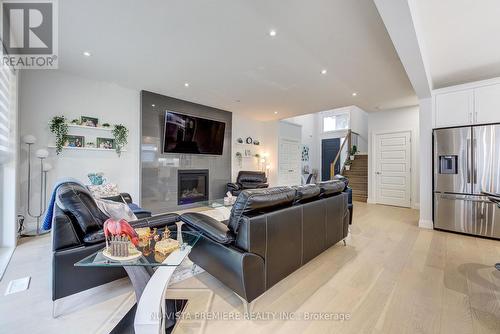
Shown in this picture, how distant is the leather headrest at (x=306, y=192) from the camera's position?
6.84 ft

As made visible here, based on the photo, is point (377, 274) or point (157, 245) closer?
point (157, 245)

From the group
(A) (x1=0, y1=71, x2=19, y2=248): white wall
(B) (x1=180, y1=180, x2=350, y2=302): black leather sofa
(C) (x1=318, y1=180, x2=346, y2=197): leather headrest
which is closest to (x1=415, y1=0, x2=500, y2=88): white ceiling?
(C) (x1=318, y1=180, x2=346, y2=197): leather headrest

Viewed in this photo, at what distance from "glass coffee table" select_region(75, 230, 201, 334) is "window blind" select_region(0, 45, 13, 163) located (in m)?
2.35

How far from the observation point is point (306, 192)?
217 centimetres

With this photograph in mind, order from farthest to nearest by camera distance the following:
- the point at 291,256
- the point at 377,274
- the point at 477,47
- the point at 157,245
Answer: the point at 477,47
the point at 377,274
the point at 291,256
the point at 157,245

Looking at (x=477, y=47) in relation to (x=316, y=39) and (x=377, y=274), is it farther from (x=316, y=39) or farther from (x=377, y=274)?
(x=377, y=274)

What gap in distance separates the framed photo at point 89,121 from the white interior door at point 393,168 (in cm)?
707

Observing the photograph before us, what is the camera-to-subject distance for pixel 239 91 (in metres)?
4.60

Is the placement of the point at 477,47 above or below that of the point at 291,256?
above

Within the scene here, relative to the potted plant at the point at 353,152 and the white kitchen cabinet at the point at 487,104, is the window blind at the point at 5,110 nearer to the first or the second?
the white kitchen cabinet at the point at 487,104

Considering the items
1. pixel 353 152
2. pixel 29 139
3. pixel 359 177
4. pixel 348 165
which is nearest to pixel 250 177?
pixel 359 177

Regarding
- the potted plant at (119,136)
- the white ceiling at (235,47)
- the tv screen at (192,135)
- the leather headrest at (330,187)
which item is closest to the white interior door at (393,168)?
the white ceiling at (235,47)

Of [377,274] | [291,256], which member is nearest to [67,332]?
[291,256]

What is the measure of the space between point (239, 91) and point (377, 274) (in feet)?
13.2
